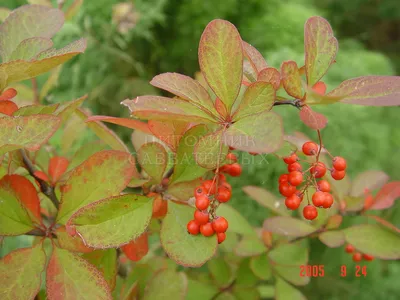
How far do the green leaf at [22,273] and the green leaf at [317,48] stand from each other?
0.30 metres

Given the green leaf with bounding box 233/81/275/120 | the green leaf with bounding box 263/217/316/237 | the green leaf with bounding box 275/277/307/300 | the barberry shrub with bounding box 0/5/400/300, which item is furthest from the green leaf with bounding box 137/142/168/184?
the green leaf with bounding box 275/277/307/300

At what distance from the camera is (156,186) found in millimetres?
474

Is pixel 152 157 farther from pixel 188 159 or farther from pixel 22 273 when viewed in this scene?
pixel 22 273

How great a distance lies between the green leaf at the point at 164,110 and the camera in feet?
1.12

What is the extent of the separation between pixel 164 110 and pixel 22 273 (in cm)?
21

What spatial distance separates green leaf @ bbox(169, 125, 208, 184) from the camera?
16.6 inches

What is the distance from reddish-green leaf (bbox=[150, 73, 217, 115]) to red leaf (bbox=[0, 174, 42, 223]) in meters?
0.18

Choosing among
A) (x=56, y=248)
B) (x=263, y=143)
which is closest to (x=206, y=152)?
(x=263, y=143)

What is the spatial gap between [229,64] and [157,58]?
4.12ft

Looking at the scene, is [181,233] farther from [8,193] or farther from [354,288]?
[354,288]

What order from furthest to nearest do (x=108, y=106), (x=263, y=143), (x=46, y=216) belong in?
(x=108, y=106), (x=46, y=216), (x=263, y=143)

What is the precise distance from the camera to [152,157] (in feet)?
1.49

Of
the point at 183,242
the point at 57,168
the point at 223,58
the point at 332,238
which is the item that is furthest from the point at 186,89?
the point at 332,238

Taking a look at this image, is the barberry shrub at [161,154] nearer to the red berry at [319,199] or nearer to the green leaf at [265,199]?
the red berry at [319,199]
